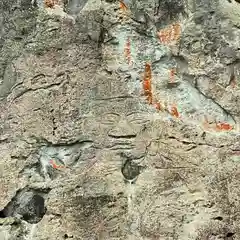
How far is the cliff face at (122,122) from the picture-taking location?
9.57 feet

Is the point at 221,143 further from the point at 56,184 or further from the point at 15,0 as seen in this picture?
the point at 15,0

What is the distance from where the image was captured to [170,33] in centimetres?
310

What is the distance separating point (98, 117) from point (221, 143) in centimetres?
60

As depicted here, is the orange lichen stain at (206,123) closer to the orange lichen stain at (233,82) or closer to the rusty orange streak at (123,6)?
the orange lichen stain at (233,82)

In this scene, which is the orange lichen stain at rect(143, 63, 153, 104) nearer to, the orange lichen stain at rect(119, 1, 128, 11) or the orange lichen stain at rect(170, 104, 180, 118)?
the orange lichen stain at rect(170, 104, 180, 118)

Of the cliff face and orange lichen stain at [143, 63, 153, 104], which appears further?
orange lichen stain at [143, 63, 153, 104]

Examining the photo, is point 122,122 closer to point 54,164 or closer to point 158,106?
point 158,106

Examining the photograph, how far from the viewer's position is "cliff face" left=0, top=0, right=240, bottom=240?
2.92m

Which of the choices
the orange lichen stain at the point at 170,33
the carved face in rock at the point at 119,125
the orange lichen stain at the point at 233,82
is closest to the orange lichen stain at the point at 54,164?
the carved face in rock at the point at 119,125

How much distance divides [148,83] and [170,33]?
0.89 feet

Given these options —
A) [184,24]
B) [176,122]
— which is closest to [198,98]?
[176,122]

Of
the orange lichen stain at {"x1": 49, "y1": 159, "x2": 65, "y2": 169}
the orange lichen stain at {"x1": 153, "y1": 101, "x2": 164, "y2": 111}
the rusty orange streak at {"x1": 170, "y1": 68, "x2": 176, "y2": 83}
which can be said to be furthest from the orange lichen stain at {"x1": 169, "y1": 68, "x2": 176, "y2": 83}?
the orange lichen stain at {"x1": 49, "y1": 159, "x2": 65, "y2": 169}

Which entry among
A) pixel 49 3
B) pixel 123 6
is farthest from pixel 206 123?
pixel 49 3

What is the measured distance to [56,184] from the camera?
302 cm
